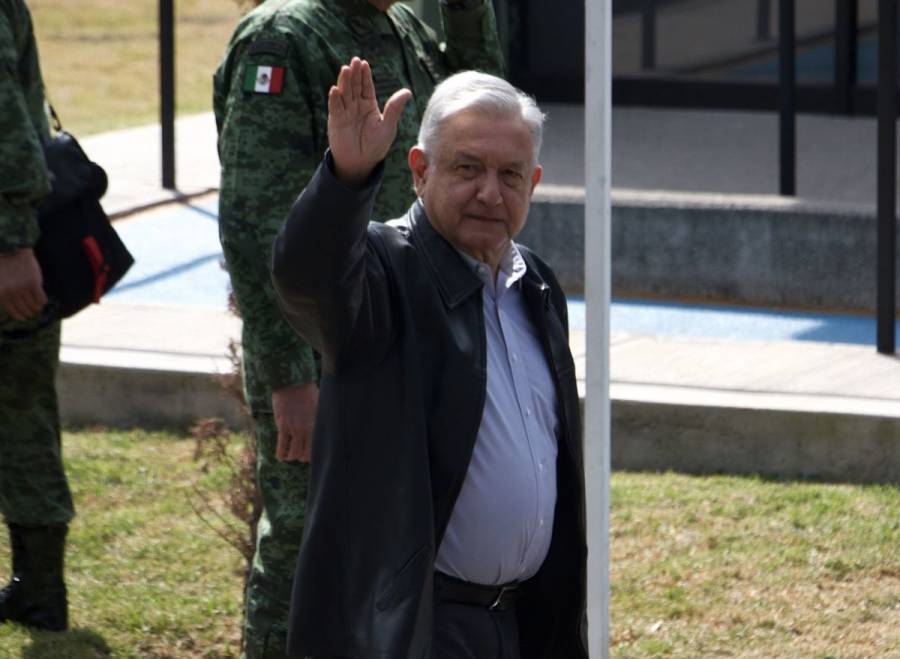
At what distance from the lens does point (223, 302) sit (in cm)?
931

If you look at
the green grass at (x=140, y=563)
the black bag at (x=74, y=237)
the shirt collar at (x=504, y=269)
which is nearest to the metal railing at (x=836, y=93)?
the green grass at (x=140, y=563)

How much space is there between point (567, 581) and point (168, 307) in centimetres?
550

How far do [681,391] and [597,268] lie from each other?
2.96m

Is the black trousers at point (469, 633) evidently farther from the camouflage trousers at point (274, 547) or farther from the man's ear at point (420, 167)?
the camouflage trousers at point (274, 547)

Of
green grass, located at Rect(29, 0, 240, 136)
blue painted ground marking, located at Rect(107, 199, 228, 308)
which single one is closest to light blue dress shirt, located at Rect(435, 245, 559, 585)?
blue painted ground marking, located at Rect(107, 199, 228, 308)

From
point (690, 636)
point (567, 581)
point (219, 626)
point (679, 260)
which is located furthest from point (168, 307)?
point (567, 581)

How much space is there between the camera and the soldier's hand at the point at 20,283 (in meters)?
4.73

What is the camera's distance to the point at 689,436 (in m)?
6.66

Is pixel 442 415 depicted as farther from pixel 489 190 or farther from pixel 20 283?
pixel 20 283

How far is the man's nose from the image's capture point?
3.05 meters

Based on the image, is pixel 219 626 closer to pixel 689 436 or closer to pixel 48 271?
pixel 48 271

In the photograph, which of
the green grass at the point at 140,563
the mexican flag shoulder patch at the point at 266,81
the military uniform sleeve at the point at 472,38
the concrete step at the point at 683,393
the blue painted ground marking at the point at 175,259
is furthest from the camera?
the blue painted ground marking at the point at 175,259

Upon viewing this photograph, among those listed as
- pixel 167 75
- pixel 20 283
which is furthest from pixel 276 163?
pixel 167 75

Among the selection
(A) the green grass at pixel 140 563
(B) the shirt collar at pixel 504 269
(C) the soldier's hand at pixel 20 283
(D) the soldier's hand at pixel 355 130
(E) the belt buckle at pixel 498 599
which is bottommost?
(A) the green grass at pixel 140 563
